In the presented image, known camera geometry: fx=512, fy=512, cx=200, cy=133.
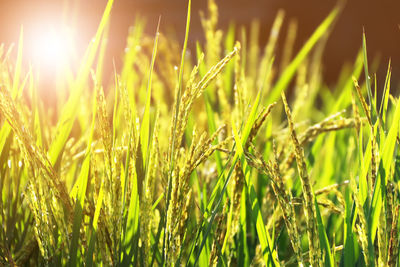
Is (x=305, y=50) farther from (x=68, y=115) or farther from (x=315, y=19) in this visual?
(x=315, y=19)

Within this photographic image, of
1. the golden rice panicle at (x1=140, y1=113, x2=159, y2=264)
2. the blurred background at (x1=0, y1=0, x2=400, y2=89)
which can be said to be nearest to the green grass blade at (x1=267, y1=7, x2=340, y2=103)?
the golden rice panicle at (x1=140, y1=113, x2=159, y2=264)

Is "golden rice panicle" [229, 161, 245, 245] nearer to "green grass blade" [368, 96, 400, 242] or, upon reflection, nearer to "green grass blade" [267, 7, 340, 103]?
"green grass blade" [368, 96, 400, 242]

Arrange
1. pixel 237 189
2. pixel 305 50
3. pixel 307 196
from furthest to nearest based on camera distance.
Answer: pixel 305 50 → pixel 237 189 → pixel 307 196

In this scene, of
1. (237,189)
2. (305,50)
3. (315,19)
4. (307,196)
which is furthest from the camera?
(315,19)

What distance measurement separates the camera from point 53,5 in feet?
11.8

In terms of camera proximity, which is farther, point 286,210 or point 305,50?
point 305,50

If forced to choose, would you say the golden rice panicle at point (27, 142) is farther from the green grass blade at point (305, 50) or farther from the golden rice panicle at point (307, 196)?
the green grass blade at point (305, 50)

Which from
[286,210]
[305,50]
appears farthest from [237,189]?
[305,50]

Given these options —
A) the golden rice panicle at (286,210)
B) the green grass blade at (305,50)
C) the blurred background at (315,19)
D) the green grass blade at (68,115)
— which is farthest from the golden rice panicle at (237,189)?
the blurred background at (315,19)

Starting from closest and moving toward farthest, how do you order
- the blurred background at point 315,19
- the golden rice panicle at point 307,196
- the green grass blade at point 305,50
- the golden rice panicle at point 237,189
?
the golden rice panicle at point 307,196 → the golden rice panicle at point 237,189 → the green grass blade at point 305,50 → the blurred background at point 315,19

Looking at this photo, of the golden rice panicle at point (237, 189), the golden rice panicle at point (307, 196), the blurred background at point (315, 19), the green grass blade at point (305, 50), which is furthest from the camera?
the blurred background at point (315, 19)

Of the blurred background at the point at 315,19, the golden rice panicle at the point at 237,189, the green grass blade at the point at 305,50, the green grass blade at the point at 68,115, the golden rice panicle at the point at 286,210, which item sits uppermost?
the blurred background at the point at 315,19

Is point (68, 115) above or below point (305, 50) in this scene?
below

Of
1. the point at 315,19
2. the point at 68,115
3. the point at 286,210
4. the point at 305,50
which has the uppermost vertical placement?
the point at 315,19
